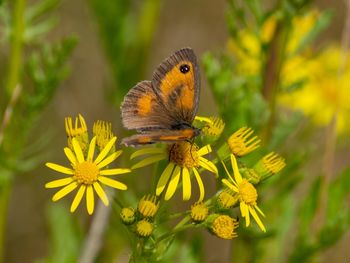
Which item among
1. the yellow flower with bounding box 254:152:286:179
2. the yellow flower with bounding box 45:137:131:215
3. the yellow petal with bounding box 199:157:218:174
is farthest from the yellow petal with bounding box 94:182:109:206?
the yellow flower with bounding box 254:152:286:179

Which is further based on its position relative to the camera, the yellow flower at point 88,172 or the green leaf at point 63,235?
the green leaf at point 63,235

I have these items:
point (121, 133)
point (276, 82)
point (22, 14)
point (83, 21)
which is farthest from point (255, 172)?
point (83, 21)

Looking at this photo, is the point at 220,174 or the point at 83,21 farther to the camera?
the point at 83,21

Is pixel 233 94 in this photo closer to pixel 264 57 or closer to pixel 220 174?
pixel 264 57

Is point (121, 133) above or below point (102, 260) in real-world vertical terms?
above

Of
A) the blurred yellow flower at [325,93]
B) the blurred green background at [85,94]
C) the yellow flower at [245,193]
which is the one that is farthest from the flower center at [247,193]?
the blurred green background at [85,94]

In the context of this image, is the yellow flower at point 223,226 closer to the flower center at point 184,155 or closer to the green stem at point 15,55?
the flower center at point 184,155
